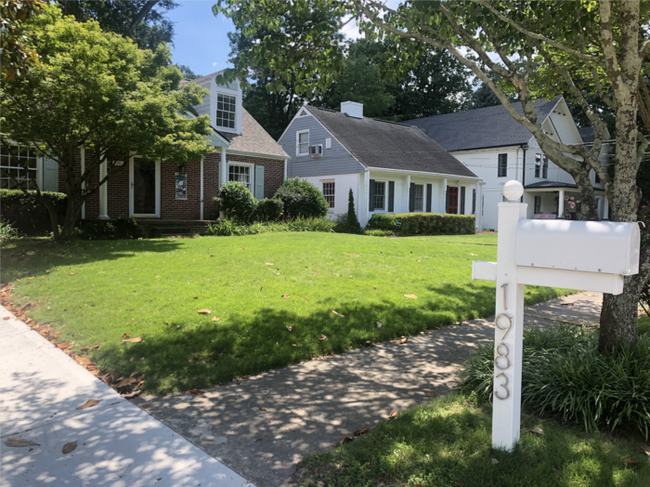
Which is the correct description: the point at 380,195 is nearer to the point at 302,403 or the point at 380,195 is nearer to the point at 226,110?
the point at 226,110

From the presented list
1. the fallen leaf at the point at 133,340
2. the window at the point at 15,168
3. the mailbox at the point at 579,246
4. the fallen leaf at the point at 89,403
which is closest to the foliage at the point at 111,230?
the window at the point at 15,168

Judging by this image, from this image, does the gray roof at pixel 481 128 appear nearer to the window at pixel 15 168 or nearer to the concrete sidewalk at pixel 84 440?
the window at pixel 15 168

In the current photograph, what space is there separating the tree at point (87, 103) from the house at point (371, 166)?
10.5 m

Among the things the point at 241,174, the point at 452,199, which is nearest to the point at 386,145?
the point at 452,199

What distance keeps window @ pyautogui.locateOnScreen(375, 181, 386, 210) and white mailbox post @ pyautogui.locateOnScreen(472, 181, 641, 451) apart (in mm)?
20173

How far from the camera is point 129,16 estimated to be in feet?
78.0

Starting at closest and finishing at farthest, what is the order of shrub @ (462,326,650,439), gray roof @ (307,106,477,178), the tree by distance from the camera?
shrub @ (462,326,650,439) → the tree → gray roof @ (307,106,477,178)

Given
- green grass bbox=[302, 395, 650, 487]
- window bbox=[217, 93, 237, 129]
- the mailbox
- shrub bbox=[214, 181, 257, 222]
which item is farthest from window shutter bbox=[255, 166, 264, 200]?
the mailbox

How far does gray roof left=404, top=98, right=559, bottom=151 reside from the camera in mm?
28219

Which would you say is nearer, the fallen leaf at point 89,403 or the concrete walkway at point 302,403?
the concrete walkway at point 302,403

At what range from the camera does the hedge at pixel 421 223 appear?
20609 millimetres

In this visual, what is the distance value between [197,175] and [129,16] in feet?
39.4

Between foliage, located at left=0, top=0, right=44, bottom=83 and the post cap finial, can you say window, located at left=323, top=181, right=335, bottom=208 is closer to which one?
foliage, located at left=0, top=0, right=44, bottom=83

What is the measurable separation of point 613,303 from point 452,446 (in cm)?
193
